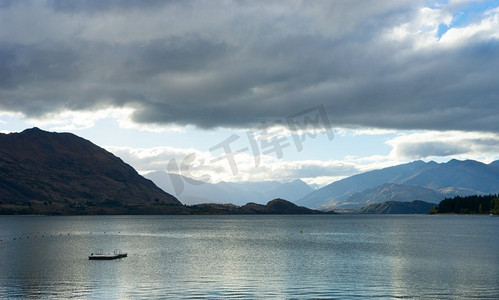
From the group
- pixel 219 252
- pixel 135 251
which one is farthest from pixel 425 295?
pixel 135 251

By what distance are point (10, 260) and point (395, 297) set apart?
105818 millimetres

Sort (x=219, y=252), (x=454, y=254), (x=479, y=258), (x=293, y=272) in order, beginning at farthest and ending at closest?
(x=219, y=252), (x=454, y=254), (x=479, y=258), (x=293, y=272)

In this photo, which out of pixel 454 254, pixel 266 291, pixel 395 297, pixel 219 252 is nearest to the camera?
pixel 395 297

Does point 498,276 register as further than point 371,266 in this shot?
No

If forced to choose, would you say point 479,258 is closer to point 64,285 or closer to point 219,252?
point 219,252

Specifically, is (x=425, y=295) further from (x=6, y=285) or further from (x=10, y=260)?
(x=10, y=260)

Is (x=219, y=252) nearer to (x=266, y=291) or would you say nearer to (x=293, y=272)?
(x=293, y=272)

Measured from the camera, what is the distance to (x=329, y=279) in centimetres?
9744

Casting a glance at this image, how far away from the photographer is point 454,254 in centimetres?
14175

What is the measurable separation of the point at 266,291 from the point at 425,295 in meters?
26.2

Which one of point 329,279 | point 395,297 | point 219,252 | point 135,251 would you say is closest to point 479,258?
point 329,279

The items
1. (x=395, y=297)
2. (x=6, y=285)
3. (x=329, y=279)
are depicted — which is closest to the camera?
(x=395, y=297)

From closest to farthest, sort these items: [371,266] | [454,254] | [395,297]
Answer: [395,297] → [371,266] → [454,254]

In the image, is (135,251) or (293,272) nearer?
(293,272)
